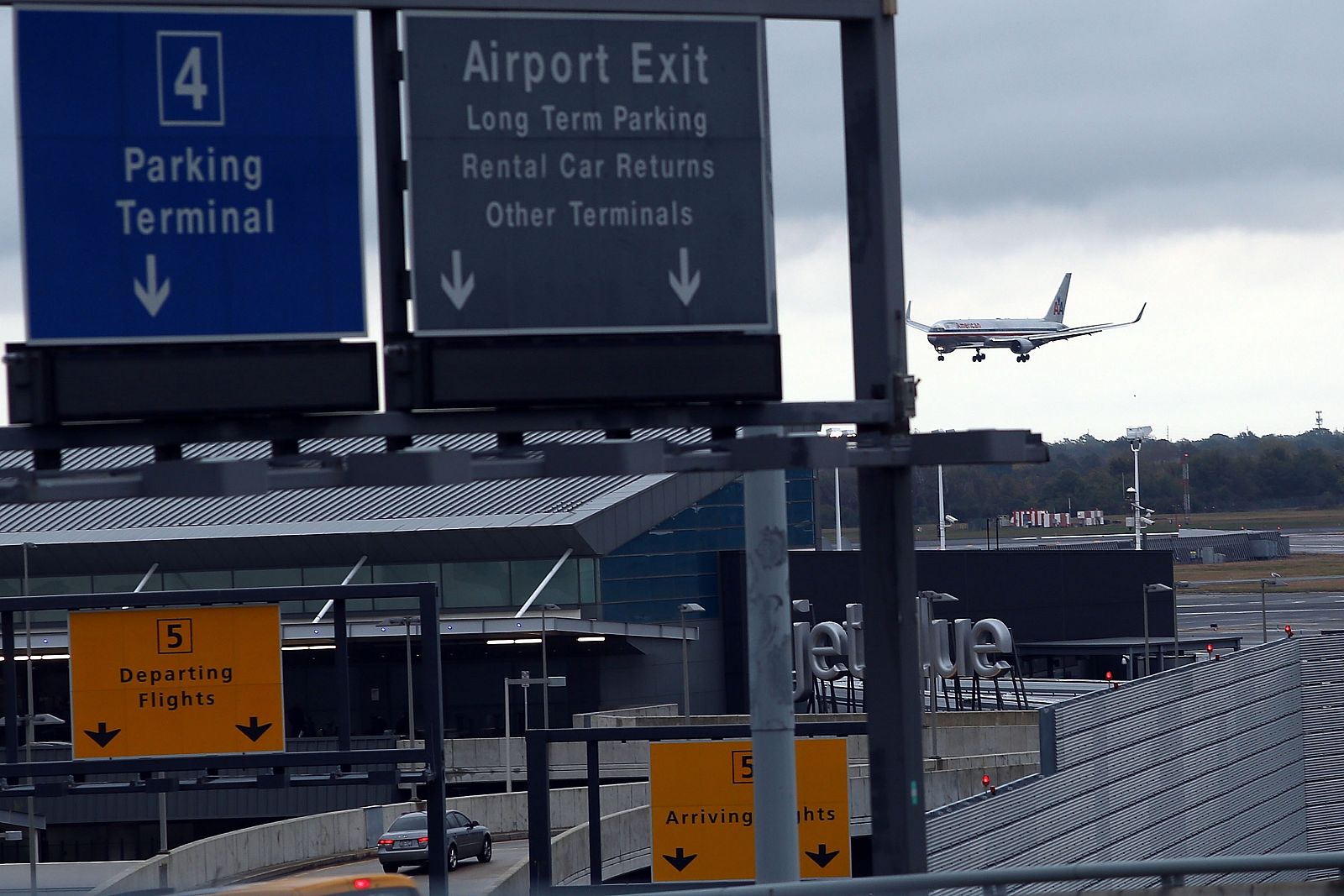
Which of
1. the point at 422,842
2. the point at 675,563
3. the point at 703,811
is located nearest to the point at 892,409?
the point at 703,811

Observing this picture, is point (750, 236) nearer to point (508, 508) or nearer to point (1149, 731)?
point (1149, 731)

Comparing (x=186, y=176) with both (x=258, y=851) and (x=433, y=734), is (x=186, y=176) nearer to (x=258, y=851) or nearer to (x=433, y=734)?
(x=433, y=734)

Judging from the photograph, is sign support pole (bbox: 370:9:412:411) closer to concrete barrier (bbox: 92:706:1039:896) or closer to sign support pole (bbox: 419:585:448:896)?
sign support pole (bbox: 419:585:448:896)

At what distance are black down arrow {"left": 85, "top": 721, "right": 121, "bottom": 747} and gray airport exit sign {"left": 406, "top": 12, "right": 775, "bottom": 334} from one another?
1715 centimetres

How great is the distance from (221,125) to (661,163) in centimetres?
255

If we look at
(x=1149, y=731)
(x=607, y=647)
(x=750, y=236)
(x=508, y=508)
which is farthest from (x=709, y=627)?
(x=750, y=236)

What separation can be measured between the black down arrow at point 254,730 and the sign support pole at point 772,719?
1487 centimetres

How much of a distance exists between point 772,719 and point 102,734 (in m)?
16.4

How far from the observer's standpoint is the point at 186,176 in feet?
30.1

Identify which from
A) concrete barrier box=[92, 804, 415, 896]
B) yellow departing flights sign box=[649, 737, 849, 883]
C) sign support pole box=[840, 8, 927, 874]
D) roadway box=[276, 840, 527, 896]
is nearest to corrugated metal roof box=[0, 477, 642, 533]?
concrete barrier box=[92, 804, 415, 896]

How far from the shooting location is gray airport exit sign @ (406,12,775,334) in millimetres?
9461

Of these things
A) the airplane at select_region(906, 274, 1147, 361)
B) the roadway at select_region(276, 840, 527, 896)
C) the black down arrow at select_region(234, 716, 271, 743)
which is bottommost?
the roadway at select_region(276, 840, 527, 896)

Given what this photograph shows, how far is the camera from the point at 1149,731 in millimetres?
32750

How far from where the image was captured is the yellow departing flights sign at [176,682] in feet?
79.5
